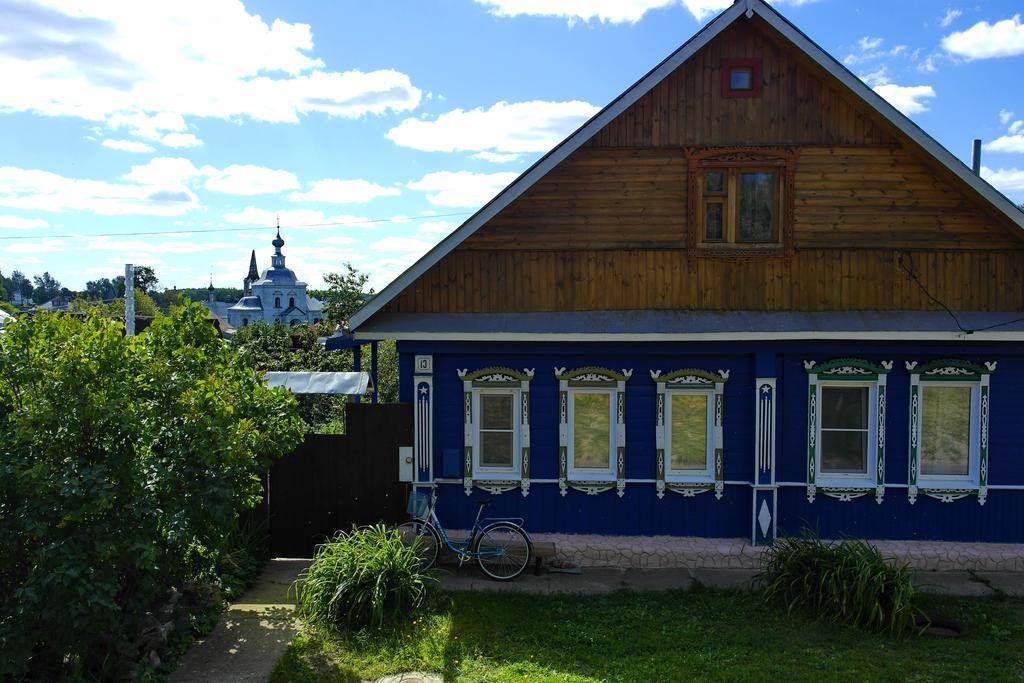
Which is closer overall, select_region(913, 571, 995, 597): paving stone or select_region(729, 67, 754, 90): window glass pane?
select_region(913, 571, 995, 597): paving stone

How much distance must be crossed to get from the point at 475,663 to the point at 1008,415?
762 centimetres

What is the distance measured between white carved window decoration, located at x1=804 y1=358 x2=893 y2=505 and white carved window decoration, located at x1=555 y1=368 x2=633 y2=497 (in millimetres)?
2422

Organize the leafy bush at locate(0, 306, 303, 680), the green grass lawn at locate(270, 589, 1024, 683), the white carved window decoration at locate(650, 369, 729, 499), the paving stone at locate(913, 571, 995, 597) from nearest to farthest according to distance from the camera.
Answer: the leafy bush at locate(0, 306, 303, 680)
the green grass lawn at locate(270, 589, 1024, 683)
the paving stone at locate(913, 571, 995, 597)
the white carved window decoration at locate(650, 369, 729, 499)

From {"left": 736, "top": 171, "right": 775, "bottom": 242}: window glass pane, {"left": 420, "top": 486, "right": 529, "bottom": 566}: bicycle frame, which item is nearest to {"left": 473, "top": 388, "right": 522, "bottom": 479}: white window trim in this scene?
{"left": 420, "top": 486, "right": 529, "bottom": 566}: bicycle frame

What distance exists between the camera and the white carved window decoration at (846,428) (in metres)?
10.4

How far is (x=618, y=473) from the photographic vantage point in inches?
415

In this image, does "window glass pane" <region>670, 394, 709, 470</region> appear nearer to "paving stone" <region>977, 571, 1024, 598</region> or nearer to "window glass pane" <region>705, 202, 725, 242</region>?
"window glass pane" <region>705, 202, 725, 242</region>

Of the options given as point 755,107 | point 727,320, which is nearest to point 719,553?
point 727,320

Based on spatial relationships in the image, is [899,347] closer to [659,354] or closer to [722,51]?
[659,354]

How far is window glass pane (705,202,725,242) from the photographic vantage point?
10594mm

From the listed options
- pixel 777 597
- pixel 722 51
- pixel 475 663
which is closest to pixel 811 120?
pixel 722 51

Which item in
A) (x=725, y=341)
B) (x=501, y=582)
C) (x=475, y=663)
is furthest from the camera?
(x=725, y=341)

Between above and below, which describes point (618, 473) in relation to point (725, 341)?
below

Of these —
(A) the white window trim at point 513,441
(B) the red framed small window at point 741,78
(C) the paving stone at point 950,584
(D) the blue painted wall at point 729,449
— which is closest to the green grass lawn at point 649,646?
(C) the paving stone at point 950,584
